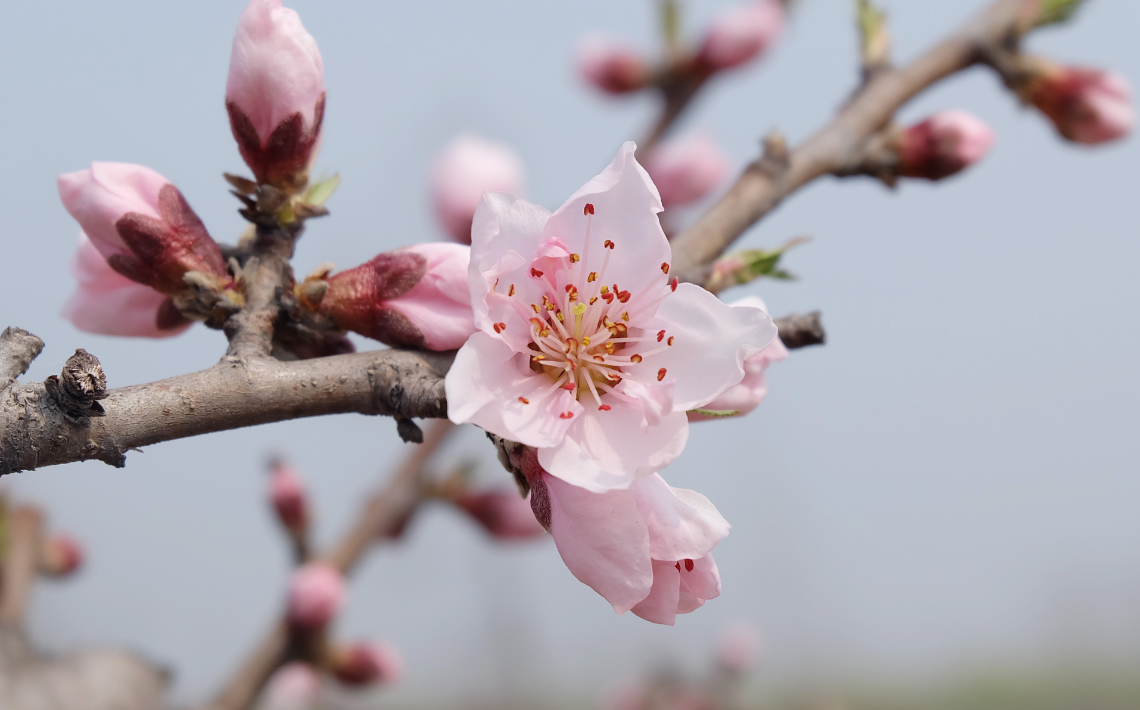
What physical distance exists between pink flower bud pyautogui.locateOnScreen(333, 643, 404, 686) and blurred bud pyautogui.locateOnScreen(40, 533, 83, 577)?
664 mm

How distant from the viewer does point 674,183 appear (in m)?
2.67

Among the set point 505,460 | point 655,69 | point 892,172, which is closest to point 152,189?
point 505,460

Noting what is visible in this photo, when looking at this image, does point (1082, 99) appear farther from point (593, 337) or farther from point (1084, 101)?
point (593, 337)

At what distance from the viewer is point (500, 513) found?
6.02ft

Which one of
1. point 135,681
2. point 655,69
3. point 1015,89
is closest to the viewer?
point 135,681

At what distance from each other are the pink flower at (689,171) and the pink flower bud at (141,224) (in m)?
2.07

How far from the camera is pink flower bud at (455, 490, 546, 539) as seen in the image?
1828 millimetres

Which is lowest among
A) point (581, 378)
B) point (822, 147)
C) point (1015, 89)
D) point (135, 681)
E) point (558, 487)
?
point (135, 681)

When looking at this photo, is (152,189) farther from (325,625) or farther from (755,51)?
(755,51)

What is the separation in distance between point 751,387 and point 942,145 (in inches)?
26.8

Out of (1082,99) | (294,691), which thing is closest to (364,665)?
(294,691)

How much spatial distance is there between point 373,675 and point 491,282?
1.38m

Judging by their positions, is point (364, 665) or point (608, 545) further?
point (364, 665)

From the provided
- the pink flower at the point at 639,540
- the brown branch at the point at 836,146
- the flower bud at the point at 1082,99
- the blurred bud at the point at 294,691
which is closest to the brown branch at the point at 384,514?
the blurred bud at the point at 294,691
